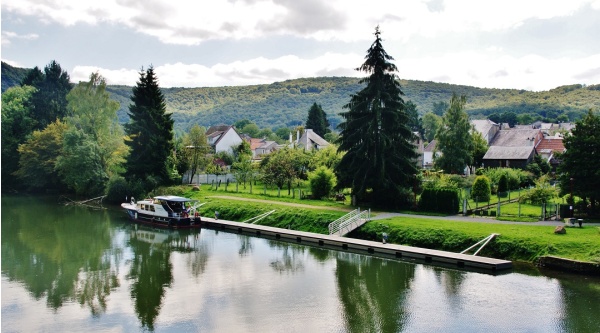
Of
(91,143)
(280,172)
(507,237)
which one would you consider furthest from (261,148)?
(507,237)

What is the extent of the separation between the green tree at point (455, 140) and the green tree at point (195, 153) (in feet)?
89.3

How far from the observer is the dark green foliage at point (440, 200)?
38656 millimetres

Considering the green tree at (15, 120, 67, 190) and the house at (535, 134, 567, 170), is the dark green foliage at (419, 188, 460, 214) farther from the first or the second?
the green tree at (15, 120, 67, 190)

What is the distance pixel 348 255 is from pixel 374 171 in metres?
10.1

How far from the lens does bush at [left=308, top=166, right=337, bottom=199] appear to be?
155 feet

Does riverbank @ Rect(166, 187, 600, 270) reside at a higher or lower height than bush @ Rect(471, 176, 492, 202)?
lower

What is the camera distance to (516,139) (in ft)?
222

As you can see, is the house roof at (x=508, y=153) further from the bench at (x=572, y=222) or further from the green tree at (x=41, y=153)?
the green tree at (x=41, y=153)

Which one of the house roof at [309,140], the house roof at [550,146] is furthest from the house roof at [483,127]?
the house roof at [309,140]

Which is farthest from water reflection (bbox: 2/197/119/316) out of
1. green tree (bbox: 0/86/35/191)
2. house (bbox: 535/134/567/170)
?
house (bbox: 535/134/567/170)

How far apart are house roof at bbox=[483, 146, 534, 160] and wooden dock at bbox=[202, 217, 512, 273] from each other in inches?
1366

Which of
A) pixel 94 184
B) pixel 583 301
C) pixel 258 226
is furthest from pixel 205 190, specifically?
pixel 583 301

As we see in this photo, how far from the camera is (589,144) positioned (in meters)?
34.3

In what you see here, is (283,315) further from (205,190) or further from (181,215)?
(205,190)
